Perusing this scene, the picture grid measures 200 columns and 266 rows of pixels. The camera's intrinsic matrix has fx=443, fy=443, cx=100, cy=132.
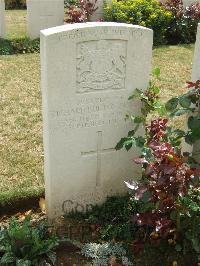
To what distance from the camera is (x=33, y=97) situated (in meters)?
6.59

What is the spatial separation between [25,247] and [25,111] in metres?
2.98

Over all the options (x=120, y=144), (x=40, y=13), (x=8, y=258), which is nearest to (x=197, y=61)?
(x=120, y=144)

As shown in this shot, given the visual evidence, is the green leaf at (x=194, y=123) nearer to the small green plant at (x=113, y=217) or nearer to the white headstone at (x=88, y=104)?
the white headstone at (x=88, y=104)

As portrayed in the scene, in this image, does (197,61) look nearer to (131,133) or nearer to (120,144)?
(131,133)

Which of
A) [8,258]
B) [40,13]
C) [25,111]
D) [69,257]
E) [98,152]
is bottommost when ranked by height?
[69,257]

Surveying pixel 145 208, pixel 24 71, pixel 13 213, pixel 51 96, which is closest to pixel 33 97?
pixel 24 71

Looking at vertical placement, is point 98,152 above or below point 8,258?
above

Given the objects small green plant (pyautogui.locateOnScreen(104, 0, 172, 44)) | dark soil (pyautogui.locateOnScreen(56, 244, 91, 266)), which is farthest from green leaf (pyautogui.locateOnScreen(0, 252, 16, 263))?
small green plant (pyautogui.locateOnScreen(104, 0, 172, 44))

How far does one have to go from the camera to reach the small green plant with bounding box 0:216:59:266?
335 cm

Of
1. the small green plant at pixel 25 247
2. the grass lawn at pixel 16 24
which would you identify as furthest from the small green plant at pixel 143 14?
the small green plant at pixel 25 247

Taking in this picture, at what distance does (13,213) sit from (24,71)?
3.99 meters

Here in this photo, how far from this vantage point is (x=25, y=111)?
6098 mm

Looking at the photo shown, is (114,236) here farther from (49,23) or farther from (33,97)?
(49,23)

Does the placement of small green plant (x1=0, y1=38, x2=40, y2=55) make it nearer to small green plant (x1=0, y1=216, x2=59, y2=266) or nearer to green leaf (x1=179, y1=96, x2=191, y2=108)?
small green plant (x1=0, y1=216, x2=59, y2=266)
